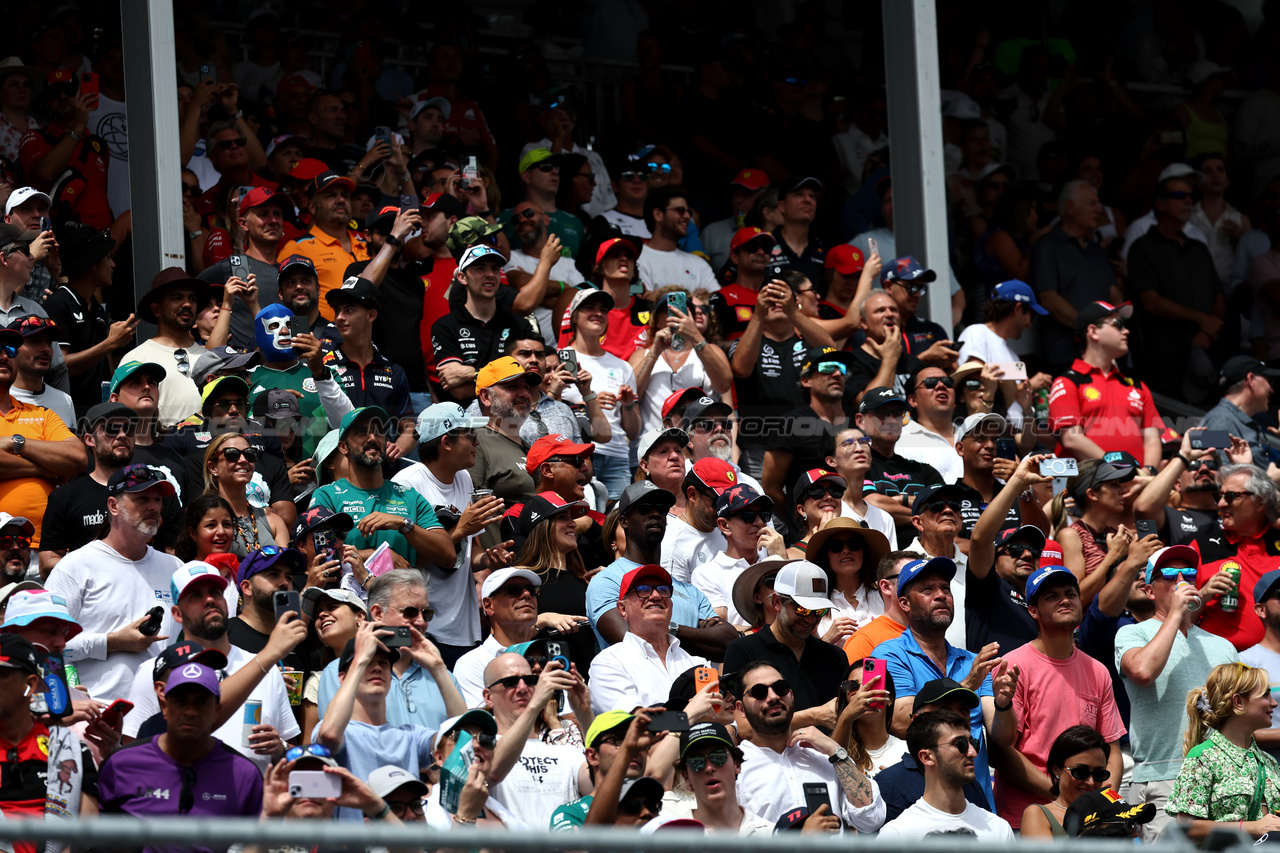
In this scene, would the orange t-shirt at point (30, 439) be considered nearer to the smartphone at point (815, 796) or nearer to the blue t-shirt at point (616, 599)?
the blue t-shirt at point (616, 599)

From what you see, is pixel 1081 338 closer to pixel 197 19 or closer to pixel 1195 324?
pixel 1195 324

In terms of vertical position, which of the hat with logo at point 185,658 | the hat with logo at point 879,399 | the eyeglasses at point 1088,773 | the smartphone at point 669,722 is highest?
the hat with logo at point 185,658

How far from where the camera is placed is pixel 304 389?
9.24 metres

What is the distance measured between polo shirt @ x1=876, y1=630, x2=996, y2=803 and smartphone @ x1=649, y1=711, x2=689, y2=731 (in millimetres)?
1604

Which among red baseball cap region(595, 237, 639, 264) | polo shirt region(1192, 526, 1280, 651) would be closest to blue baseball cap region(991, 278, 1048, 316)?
polo shirt region(1192, 526, 1280, 651)

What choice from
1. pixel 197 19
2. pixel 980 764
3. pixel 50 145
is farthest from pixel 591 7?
pixel 980 764

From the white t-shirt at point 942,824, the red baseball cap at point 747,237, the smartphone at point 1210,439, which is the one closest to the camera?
the white t-shirt at point 942,824

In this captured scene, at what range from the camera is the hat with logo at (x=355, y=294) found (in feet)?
31.6

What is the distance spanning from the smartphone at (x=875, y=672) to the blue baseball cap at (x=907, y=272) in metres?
4.97

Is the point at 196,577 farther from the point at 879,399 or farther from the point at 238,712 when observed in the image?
the point at 879,399

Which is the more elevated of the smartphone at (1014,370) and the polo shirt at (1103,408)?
the smartphone at (1014,370)

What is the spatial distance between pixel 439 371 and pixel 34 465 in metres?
2.55

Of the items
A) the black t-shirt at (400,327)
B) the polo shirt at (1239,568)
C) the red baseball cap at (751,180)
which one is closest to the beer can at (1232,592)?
the polo shirt at (1239,568)

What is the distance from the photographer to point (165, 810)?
564cm
